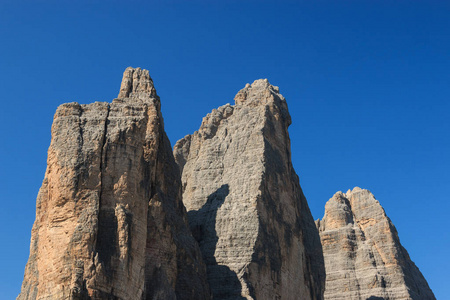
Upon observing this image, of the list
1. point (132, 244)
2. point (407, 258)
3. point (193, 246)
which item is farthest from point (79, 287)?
point (407, 258)

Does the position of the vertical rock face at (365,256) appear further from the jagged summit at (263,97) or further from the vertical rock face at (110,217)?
the vertical rock face at (110,217)

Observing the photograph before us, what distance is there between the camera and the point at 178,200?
168ft

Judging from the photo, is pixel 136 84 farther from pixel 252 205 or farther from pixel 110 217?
pixel 110 217

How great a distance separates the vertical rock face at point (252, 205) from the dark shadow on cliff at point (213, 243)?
0.25 ft

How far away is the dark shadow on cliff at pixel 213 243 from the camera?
53.3 m

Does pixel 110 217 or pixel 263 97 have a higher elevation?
pixel 263 97

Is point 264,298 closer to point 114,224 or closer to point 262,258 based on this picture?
point 262,258

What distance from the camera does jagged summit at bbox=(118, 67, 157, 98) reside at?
5147cm

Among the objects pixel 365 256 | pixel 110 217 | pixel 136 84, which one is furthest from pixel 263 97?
pixel 365 256

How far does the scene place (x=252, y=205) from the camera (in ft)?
189

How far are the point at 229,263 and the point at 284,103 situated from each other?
2254 centimetres

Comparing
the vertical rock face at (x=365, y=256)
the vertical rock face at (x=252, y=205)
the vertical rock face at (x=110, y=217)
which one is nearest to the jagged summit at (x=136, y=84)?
the vertical rock face at (x=110, y=217)

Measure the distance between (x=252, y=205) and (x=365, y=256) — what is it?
1604 inches

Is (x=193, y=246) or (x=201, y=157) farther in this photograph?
(x=201, y=157)
